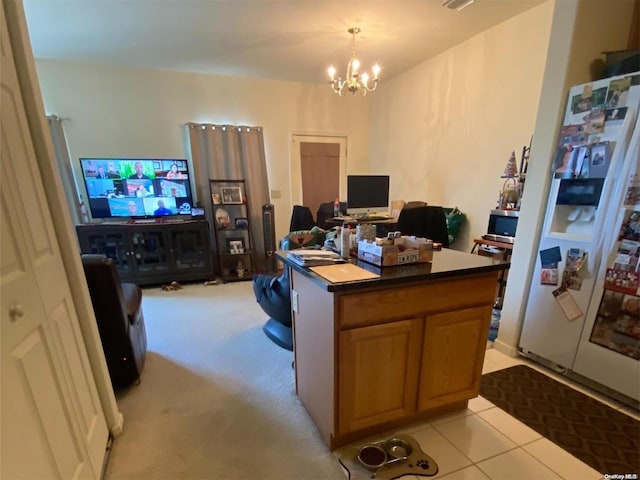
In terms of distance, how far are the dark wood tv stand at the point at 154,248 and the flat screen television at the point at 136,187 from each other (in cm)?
24

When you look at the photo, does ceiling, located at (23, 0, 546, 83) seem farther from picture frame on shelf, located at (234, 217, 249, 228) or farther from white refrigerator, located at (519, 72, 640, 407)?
picture frame on shelf, located at (234, 217, 249, 228)

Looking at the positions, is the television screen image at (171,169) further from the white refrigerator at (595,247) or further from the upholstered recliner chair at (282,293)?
the white refrigerator at (595,247)

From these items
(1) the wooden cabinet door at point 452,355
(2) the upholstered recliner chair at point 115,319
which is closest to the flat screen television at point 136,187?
(2) the upholstered recliner chair at point 115,319

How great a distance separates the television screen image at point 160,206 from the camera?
3867 mm

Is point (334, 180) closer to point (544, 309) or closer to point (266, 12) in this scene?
point (266, 12)

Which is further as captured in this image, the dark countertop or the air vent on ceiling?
the air vent on ceiling

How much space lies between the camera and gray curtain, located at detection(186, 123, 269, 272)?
13.5ft

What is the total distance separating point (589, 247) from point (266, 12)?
3058 mm

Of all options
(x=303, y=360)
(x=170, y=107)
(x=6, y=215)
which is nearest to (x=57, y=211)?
(x=6, y=215)

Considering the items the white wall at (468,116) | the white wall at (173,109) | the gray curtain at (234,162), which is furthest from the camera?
the gray curtain at (234,162)

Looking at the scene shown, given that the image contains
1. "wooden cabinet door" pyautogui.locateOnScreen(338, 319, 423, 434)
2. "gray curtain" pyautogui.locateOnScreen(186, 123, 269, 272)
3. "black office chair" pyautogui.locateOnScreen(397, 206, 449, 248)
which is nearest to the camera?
"wooden cabinet door" pyautogui.locateOnScreen(338, 319, 423, 434)

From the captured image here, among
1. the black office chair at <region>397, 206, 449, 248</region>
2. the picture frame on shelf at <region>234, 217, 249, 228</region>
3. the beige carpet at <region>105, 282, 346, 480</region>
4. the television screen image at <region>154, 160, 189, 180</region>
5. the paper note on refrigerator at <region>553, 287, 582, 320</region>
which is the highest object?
the television screen image at <region>154, 160, 189, 180</region>

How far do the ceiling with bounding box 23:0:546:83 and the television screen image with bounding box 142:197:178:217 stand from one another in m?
1.68

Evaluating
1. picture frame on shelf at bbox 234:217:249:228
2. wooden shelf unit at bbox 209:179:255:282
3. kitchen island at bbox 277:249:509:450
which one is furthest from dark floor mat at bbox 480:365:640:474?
picture frame on shelf at bbox 234:217:249:228
